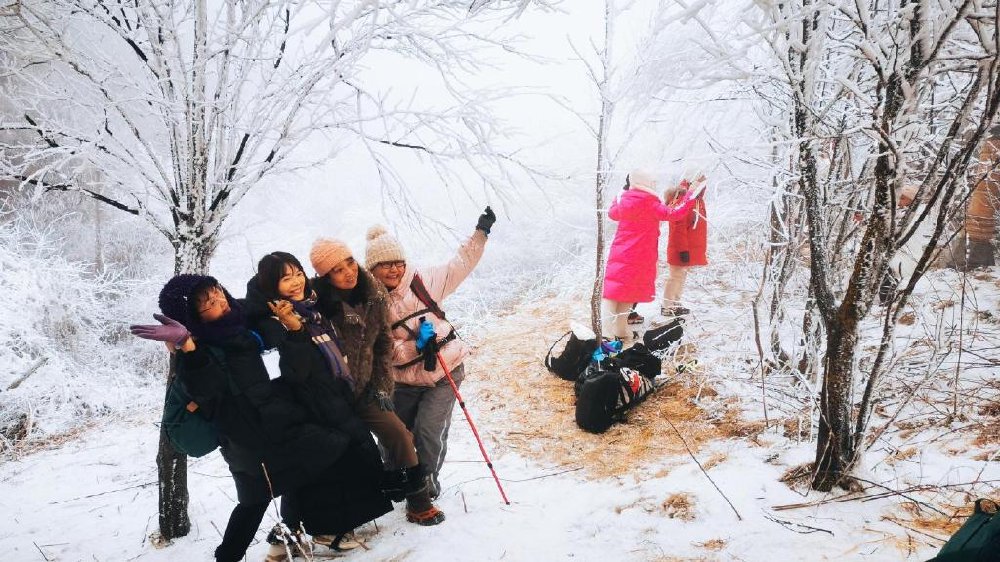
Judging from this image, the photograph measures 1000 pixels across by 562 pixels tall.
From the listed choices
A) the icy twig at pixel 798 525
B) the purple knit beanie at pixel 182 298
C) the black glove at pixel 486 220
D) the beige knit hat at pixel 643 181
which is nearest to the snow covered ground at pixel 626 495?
the icy twig at pixel 798 525

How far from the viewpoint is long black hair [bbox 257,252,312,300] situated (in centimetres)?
241

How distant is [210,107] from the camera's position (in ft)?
8.65

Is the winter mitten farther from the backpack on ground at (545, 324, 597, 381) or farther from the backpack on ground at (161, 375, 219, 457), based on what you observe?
the backpack on ground at (545, 324, 597, 381)

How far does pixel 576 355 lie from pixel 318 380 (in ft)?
10.8

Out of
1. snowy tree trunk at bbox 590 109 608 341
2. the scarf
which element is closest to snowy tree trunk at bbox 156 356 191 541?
the scarf

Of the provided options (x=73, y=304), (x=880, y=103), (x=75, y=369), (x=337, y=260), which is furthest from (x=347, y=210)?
(x=880, y=103)

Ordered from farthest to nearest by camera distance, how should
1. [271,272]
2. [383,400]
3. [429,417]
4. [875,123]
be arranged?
[429,417] < [383,400] < [271,272] < [875,123]

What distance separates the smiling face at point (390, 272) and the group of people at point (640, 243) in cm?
252

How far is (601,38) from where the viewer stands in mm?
5129

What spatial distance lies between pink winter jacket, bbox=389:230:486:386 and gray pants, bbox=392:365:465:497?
0.28 ft

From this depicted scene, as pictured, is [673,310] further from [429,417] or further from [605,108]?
[429,417]

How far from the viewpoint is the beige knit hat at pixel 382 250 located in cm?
290

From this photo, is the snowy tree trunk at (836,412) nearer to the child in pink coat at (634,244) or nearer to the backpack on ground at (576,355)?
the child in pink coat at (634,244)

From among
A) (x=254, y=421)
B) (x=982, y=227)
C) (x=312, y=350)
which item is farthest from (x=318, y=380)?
(x=982, y=227)
